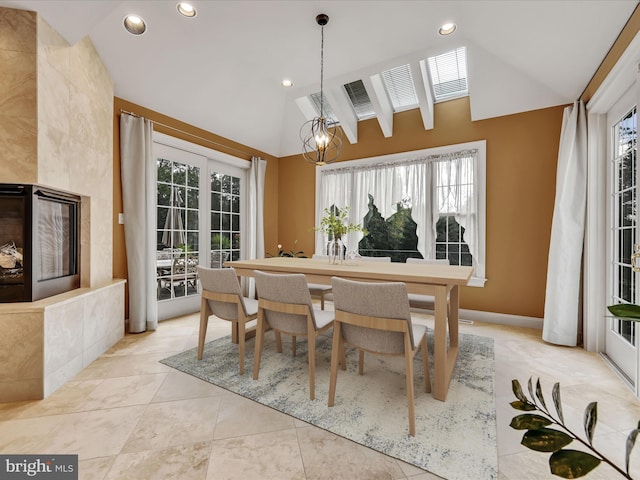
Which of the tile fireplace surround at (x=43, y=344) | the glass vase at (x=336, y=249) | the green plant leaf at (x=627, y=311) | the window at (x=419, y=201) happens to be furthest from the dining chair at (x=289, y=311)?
the window at (x=419, y=201)

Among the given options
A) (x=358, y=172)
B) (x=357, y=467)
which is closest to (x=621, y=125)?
(x=358, y=172)

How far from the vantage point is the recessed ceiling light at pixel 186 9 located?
8.59ft

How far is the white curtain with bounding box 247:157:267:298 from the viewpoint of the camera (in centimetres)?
473

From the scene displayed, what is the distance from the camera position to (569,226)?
2.92 metres

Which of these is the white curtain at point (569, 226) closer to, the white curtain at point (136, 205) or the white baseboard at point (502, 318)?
the white baseboard at point (502, 318)

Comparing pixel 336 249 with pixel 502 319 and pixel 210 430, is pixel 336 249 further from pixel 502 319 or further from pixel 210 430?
pixel 502 319

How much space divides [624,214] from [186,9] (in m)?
4.17

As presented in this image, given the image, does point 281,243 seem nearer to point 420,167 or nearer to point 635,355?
point 420,167

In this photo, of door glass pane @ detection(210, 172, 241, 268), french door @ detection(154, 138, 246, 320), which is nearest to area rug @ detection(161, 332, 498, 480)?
french door @ detection(154, 138, 246, 320)

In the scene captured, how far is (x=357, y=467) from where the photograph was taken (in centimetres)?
143

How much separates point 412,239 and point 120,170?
3.69 meters

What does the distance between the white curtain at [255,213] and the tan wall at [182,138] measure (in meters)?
0.25

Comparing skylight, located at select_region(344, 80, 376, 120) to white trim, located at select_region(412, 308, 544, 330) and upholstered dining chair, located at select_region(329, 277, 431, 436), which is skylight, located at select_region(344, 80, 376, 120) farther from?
upholstered dining chair, located at select_region(329, 277, 431, 436)

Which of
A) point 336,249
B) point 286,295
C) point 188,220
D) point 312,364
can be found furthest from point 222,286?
point 188,220
